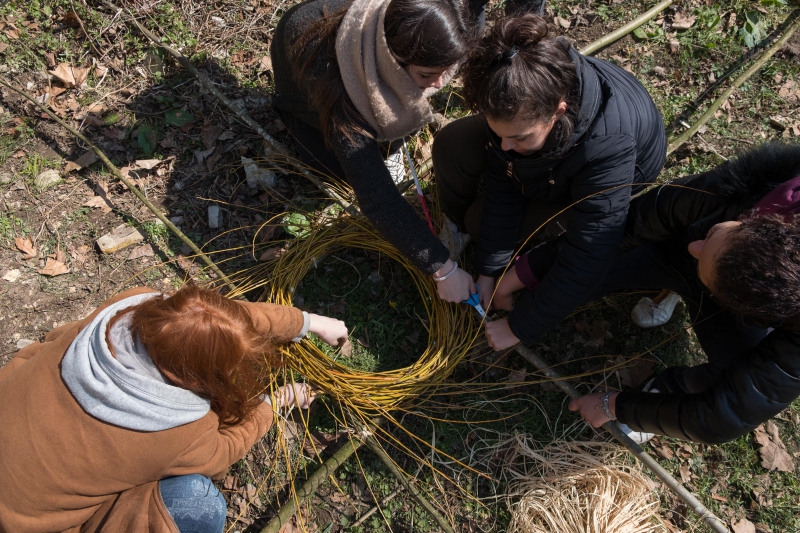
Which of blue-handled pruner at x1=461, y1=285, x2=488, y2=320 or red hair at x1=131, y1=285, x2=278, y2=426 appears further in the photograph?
blue-handled pruner at x1=461, y1=285, x2=488, y2=320

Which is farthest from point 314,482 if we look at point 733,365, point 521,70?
point 521,70

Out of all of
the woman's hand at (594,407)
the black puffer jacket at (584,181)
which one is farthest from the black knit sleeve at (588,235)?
the woman's hand at (594,407)

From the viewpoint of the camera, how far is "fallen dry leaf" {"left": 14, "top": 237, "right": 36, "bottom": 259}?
2.86 metres

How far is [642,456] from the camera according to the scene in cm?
227

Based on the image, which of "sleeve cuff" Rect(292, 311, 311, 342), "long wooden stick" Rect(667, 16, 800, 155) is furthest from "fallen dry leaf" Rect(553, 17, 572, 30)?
"sleeve cuff" Rect(292, 311, 311, 342)

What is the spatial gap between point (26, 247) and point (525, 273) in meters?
2.63

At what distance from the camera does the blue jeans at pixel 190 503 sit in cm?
192

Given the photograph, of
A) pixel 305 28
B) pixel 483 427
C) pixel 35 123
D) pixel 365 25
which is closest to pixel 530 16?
pixel 365 25

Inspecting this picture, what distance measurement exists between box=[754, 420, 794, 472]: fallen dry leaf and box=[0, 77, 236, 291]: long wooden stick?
2.66 m

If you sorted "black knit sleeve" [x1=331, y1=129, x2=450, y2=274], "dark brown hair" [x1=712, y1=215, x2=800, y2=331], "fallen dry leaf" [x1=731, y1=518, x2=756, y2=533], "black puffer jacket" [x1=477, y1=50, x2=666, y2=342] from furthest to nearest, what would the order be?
"fallen dry leaf" [x1=731, y1=518, x2=756, y2=533], "black knit sleeve" [x1=331, y1=129, x2=450, y2=274], "black puffer jacket" [x1=477, y1=50, x2=666, y2=342], "dark brown hair" [x1=712, y1=215, x2=800, y2=331]

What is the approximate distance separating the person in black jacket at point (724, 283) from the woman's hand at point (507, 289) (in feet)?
0.39

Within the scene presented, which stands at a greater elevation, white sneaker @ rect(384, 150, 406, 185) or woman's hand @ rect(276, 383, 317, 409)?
white sneaker @ rect(384, 150, 406, 185)

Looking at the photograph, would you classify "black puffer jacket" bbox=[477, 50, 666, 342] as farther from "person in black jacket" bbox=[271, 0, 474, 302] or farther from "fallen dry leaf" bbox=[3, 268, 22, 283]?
"fallen dry leaf" bbox=[3, 268, 22, 283]

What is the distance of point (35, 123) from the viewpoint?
3156mm
